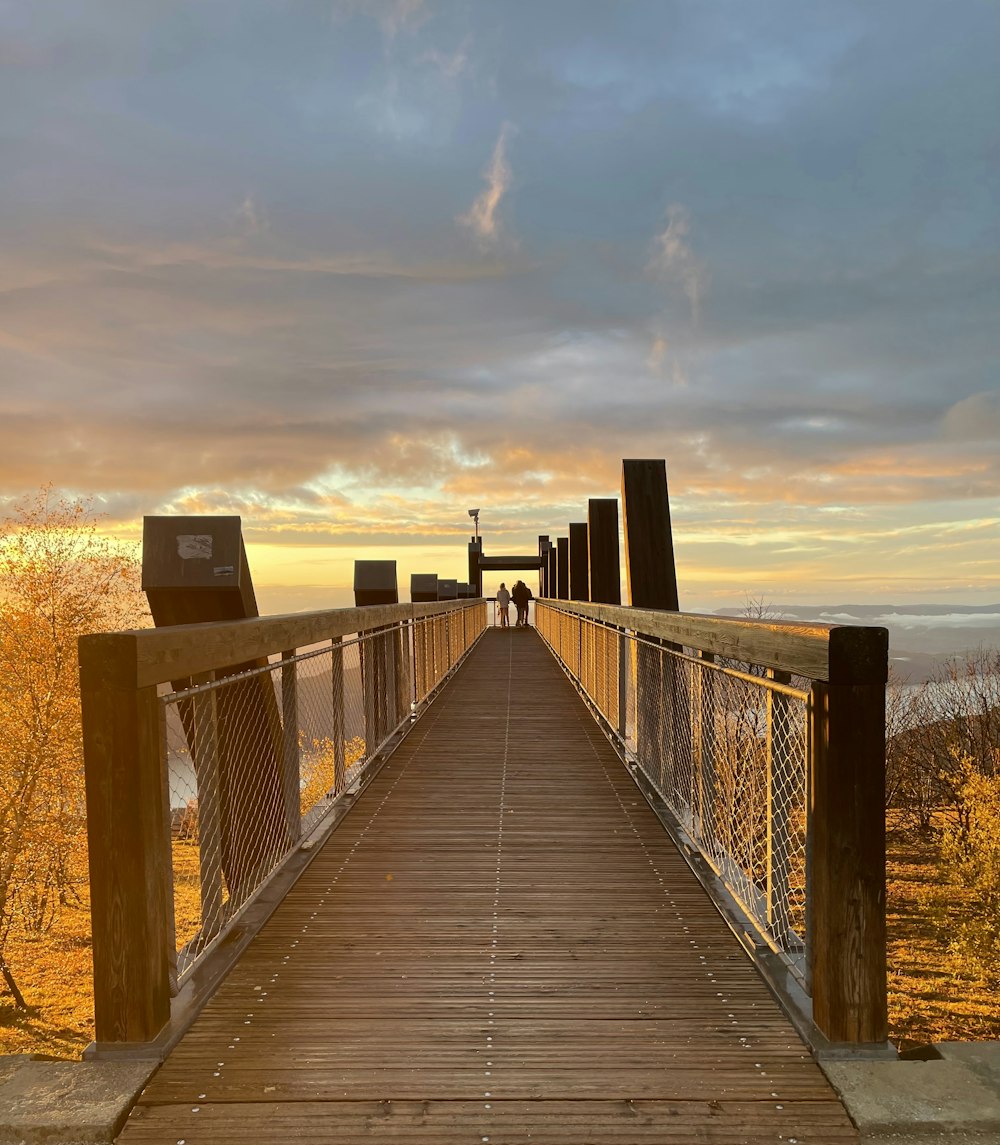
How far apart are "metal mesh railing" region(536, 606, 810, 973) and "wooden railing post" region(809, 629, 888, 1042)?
0.14 m

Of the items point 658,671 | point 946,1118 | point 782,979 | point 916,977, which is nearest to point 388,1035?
point 782,979

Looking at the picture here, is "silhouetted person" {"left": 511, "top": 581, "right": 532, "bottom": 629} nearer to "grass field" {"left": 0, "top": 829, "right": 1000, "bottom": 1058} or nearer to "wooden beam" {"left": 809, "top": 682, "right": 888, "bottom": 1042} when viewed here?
"grass field" {"left": 0, "top": 829, "right": 1000, "bottom": 1058}

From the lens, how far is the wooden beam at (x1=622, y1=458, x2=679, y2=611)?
807 cm

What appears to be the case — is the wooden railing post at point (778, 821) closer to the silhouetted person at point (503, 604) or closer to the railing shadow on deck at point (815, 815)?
the railing shadow on deck at point (815, 815)

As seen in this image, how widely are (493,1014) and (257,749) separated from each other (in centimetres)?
241

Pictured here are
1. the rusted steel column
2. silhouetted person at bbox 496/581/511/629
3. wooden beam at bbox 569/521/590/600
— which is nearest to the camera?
wooden beam at bbox 569/521/590/600

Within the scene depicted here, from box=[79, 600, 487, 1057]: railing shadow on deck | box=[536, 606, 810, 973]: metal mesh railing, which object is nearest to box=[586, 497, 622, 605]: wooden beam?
box=[536, 606, 810, 973]: metal mesh railing

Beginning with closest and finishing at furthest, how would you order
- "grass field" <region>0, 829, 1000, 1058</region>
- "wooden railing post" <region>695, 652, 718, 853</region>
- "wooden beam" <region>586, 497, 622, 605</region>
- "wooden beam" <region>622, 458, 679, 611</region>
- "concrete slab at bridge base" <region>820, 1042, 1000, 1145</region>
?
"concrete slab at bridge base" <region>820, 1042, 1000, 1145</region> → "wooden railing post" <region>695, 652, 718, 853</region> → "wooden beam" <region>622, 458, 679, 611</region> → "wooden beam" <region>586, 497, 622, 605</region> → "grass field" <region>0, 829, 1000, 1058</region>

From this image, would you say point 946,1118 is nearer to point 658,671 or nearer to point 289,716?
point 289,716

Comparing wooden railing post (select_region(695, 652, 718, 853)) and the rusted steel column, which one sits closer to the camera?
wooden railing post (select_region(695, 652, 718, 853))

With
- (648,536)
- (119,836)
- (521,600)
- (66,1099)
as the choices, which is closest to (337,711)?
(119,836)

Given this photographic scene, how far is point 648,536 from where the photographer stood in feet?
27.5

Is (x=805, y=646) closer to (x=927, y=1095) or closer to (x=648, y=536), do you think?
(x=927, y=1095)

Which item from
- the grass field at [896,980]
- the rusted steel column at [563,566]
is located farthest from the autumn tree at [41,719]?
the rusted steel column at [563,566]
